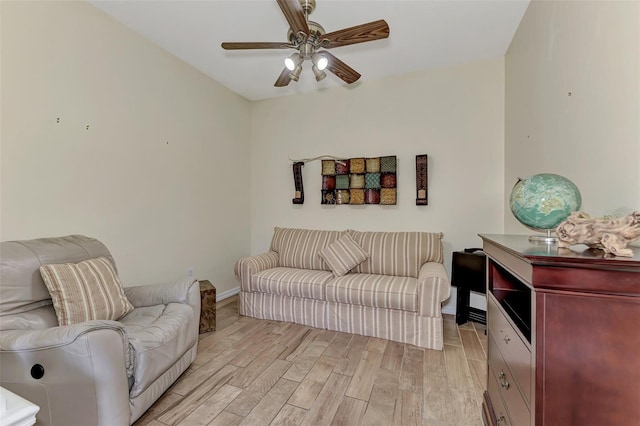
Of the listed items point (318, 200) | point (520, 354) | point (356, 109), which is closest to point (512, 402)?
point (520, 354)

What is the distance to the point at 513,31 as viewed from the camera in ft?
8.32

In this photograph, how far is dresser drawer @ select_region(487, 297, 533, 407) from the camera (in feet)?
2.85

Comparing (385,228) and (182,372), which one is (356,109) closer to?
(385,228)

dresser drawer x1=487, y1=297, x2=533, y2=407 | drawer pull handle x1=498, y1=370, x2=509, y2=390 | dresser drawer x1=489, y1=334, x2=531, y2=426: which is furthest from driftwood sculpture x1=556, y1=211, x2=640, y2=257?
drawer pull handle x1=498, y1=370, x2=509, y2=390

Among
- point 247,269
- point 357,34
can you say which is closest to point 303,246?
point 247,269

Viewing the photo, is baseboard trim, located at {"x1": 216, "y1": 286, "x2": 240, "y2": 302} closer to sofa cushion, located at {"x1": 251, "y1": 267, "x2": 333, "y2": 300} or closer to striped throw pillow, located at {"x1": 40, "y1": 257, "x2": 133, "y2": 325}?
sofa cushion, located at {"x1": 251, "y1": 267, "x2": 333, "y2": 300}

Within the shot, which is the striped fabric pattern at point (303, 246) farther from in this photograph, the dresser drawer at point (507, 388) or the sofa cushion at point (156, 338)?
the dresser drawer at point (507, 388)

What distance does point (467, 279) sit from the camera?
272 cm

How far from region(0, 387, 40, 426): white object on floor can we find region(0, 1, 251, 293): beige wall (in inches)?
72.7

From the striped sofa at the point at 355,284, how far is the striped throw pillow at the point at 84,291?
1318 millimetres

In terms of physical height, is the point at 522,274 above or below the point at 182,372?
above

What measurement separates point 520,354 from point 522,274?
0.29 metres

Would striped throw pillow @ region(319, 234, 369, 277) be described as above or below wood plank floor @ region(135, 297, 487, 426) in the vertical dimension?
above

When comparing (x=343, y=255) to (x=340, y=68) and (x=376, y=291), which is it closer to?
(x=376, y=291)
